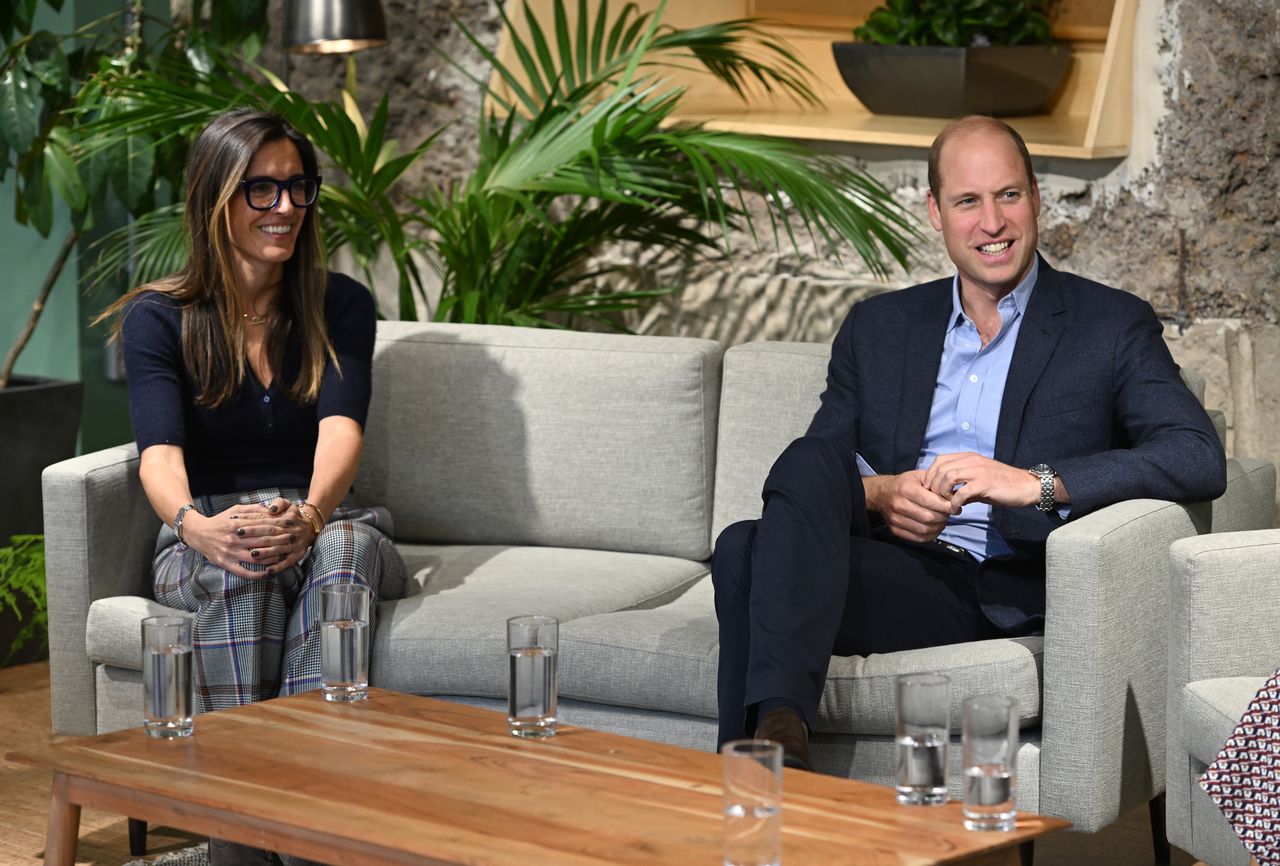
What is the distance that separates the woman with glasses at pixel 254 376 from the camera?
2877 mm

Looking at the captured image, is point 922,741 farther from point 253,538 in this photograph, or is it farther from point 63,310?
point 63,310

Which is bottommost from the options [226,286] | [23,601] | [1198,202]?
[23,601]

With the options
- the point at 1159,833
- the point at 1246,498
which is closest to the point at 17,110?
the point at 1246,498

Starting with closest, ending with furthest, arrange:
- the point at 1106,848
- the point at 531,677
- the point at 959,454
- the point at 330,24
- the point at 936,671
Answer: the point at 531,677
the point at 936,671
the point at 959,454
the point at 1106,848
the point at 330,24

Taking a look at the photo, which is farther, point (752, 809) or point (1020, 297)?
point (1020, 297)

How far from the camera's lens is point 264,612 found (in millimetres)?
2771

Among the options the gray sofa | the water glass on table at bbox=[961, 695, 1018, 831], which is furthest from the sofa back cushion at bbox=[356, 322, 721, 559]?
the water glass on table at bbox=[961, 695, 1018, 831]

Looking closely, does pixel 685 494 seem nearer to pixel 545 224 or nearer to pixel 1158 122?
pixel 545 224

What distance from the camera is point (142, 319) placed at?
9.79 feet

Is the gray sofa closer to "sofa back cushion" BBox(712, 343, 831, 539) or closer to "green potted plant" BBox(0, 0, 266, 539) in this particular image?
"sofa back cushion" BBox(712, 343, 831, 539)

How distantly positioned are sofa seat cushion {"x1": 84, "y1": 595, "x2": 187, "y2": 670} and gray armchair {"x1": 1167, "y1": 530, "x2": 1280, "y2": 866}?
1.61 metres

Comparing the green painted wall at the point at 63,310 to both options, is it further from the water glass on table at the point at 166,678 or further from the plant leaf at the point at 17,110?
the water glass on table at the point at 166,678

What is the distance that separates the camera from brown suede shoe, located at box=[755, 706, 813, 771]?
7.16 feet

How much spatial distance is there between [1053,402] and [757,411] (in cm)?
68
